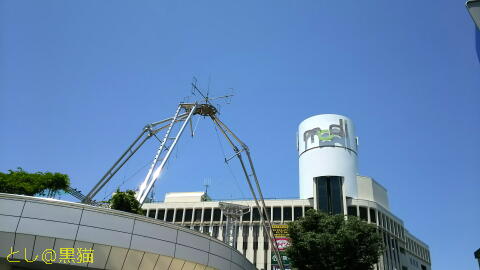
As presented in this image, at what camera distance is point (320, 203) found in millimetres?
76250

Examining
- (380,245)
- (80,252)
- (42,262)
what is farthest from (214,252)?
(380,245)

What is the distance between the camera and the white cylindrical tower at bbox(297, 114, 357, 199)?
79375 millimetres

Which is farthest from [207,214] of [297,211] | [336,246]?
[336,246]

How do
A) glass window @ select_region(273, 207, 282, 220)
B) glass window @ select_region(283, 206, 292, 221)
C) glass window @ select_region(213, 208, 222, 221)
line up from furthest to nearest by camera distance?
1. glass window @ select_region(213, 208, 222, 221)
2. glass window @ select_region(273, 207, 282, 220)
3. glass window @ select_region(283, 206, 292, 221)

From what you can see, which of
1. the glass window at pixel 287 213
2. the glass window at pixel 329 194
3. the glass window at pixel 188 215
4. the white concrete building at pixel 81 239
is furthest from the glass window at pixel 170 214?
the white concrete building at pixel 81 239

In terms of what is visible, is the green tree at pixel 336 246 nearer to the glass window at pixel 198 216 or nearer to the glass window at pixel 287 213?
the glass window at pixel 287 213

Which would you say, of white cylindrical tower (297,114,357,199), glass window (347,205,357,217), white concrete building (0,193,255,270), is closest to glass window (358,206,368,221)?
glass window (347,205,357,217)

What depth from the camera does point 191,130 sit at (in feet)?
142

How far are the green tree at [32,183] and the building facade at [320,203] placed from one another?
96.5 ft

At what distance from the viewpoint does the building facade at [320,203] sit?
2982 inches

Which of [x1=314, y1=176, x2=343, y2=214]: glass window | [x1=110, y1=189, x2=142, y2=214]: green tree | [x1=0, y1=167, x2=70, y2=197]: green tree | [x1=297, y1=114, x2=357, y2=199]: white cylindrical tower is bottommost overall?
[x1=110, y1=189, x2=142, y2=214]: green tree

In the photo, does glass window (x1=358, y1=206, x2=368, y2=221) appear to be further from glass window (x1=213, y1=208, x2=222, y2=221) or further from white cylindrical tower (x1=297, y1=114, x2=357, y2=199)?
glass window (x1=213, y1=208, x2=222, y2=221)

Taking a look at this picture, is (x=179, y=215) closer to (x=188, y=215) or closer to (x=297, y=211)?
(x=188, y=215)

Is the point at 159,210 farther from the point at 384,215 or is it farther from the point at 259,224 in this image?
the point at 384,215
